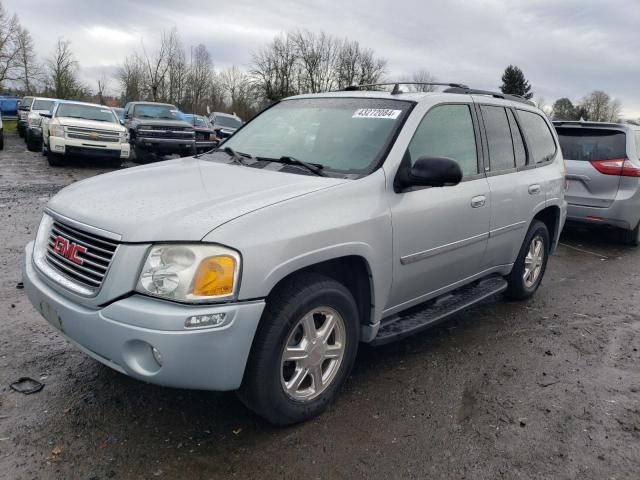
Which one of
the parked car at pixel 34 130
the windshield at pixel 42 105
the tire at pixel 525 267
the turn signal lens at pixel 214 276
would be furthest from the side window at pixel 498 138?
the windshield at pixel 42 105

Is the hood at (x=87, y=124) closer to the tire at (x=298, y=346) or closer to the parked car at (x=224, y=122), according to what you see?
the parked car at (x=224, y=122)

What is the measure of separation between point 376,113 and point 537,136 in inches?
87.9

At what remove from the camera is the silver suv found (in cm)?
235

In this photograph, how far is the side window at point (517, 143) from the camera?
4.50 m

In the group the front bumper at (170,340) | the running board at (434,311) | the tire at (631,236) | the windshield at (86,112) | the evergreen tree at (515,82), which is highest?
the evergreen tree at (515,82)

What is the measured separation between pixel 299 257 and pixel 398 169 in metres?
0.99

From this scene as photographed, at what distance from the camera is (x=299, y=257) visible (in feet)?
8.39

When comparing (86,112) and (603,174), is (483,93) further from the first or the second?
(86,112)

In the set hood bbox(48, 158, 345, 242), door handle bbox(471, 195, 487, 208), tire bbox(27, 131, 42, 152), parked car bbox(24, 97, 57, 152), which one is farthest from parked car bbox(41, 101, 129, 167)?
door handle bbox(471, 195, 487, 208)

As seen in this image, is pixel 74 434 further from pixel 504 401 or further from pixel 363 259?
pixel 504 401

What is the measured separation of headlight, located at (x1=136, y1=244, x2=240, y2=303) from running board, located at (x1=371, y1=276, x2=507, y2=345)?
4.05 ft

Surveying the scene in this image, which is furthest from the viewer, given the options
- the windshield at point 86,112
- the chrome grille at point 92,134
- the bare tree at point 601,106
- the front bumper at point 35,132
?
the bare tree at point 601,106

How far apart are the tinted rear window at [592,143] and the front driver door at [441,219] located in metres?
4.36

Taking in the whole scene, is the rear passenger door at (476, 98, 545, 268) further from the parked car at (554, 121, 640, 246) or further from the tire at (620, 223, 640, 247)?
the tire at (620, 223, 640, 247)
